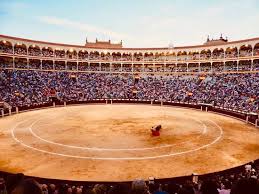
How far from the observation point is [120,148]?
1936 cm

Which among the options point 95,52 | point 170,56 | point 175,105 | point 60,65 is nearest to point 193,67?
point 170,56

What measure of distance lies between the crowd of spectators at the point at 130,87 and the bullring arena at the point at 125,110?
8.7 inches

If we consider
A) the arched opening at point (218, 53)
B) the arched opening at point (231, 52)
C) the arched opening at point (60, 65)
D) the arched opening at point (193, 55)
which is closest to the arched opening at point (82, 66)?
the arched opening at point (60, 65)

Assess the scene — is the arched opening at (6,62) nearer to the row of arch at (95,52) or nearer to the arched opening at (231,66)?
the row of arch at (95,52)

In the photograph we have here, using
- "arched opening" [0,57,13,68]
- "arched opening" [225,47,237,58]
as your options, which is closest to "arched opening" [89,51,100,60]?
"arched opening" [0,57,13,68]

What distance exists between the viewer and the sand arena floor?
14875 mm

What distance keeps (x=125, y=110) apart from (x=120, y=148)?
2172cm

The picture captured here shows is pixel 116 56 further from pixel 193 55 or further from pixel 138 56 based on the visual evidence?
pixel 193 55

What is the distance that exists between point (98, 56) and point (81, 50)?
5282 millimetres

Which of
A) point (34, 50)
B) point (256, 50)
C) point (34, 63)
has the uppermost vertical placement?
point (34, 50)

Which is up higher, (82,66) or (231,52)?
(231,52)

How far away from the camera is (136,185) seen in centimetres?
343

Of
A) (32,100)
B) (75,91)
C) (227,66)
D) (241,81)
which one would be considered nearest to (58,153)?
(32,100)

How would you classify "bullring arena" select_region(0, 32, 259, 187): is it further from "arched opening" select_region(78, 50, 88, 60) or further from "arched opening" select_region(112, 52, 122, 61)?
"arched opening" select_region(112, 52, 122, 61)
